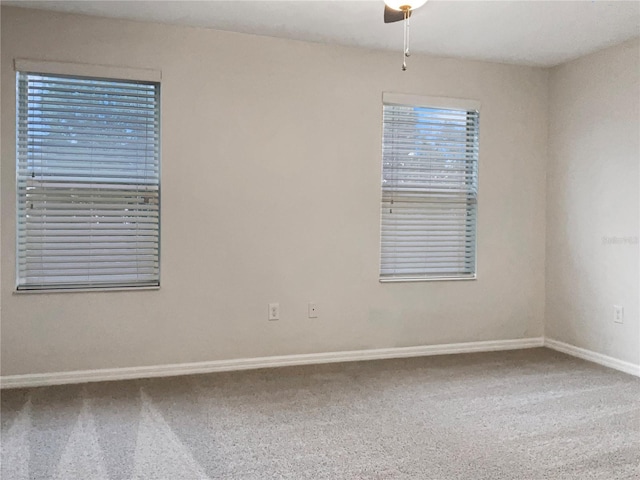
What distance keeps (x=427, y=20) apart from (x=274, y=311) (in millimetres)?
2183

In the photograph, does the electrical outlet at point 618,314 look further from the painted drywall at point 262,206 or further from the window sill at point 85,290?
the window sill at point 85,290

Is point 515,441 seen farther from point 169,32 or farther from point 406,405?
point 169,32

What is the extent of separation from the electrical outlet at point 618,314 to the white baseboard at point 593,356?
0.92 feet

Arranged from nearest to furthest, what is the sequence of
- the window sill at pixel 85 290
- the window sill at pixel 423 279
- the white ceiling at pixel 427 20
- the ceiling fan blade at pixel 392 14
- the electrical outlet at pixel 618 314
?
the ceiling fan blade at pixel 392 14 < the white ceiling at pixel 427 20 < the window sill at pixel 85 290 < the electrical outlet at pixel 618 314 < the window sill at pixel 423 279

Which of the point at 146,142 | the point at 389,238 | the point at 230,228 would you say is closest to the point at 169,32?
the point at 146,142

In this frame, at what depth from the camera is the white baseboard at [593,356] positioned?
147 inches

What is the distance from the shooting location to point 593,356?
4043 mm

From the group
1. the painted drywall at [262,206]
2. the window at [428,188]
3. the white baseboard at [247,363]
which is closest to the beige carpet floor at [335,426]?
the white baseboard at [247,363]

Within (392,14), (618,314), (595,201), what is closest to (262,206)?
(392,14)

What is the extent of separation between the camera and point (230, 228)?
3.68 metres

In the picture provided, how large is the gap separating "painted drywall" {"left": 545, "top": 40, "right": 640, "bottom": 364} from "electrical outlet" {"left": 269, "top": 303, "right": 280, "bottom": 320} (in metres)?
2.31

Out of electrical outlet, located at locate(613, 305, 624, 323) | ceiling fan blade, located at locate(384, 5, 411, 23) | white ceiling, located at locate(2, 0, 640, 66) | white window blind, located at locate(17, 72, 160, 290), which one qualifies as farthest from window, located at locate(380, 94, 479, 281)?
white window blind, located at locate(17, 72, 160, 290)

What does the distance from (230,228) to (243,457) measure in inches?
67.1

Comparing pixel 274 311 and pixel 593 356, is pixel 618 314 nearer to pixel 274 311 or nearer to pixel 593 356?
pixel 593 356
